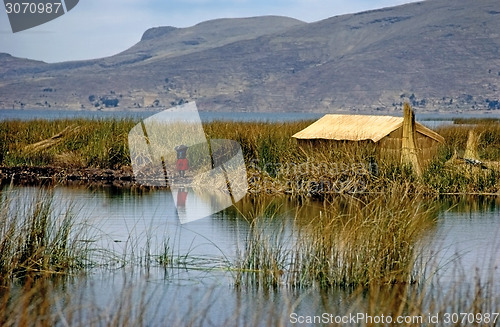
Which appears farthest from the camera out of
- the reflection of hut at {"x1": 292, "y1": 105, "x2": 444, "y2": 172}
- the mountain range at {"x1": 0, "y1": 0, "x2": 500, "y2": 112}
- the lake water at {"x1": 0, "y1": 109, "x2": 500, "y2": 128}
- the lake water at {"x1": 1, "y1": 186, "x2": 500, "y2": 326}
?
the mountain range at {"x1": 0, "y1": 0, "x2": 500, "y2": 112}

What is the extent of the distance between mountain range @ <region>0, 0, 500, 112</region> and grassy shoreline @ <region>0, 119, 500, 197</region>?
98.2 metres

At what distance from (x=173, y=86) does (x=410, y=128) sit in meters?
120

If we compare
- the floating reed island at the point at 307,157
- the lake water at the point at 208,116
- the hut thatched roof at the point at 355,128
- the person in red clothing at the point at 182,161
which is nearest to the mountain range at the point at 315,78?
the lake water at the point at 208,116

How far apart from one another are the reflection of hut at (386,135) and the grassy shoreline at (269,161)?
250mm

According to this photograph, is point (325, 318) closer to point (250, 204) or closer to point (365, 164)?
point (250, 204)

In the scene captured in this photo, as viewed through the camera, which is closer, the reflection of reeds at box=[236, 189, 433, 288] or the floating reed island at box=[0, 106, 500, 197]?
the reflection of reeds at box=[236, 189, 433, 288]

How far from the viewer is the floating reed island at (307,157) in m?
13.2

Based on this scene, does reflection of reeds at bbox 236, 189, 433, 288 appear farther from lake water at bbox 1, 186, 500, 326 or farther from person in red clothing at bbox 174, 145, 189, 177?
person in red clothing at bbox 174, 145, 189, 177

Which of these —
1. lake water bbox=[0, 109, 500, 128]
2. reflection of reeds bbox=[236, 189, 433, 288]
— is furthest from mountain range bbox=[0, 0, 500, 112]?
reflection of reeds bbox=[236, 189, 433, 288]

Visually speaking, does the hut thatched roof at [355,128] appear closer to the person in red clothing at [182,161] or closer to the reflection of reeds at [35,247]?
the person in red clothing at [182,161]

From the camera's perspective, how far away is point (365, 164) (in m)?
13.2

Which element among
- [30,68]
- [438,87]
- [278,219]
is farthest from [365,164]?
[30,68]

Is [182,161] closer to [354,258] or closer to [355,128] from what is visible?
[355,128]

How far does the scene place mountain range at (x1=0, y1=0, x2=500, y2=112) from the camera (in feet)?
393
